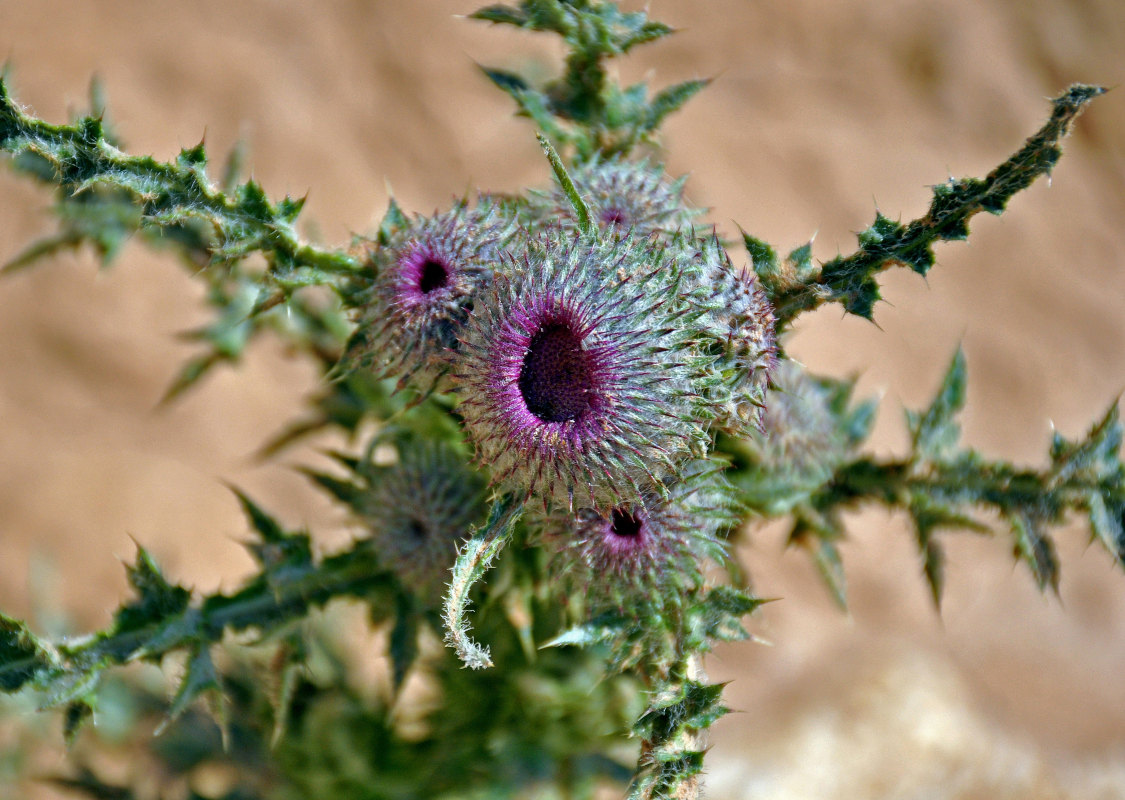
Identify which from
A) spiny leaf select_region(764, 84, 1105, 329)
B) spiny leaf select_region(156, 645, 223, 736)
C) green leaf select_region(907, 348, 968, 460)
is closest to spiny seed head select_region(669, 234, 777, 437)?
spiny leaf select_region(764, 84, 1105, 329)

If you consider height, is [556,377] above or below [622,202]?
below

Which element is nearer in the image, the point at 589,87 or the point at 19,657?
the point at 19,657

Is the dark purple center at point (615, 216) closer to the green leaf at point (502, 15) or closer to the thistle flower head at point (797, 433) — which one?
the thistle flower head at point (797, 433)

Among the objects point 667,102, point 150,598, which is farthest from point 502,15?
point 150,598

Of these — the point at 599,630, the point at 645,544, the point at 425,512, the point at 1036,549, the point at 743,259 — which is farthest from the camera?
the point at 743,259

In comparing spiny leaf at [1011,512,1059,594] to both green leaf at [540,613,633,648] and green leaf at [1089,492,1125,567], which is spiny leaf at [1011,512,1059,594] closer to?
green leaf at [1089,492,1125,567]

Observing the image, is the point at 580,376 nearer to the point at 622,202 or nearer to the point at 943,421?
the point at 622,202

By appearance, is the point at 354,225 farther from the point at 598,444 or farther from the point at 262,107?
the point at 598,444
